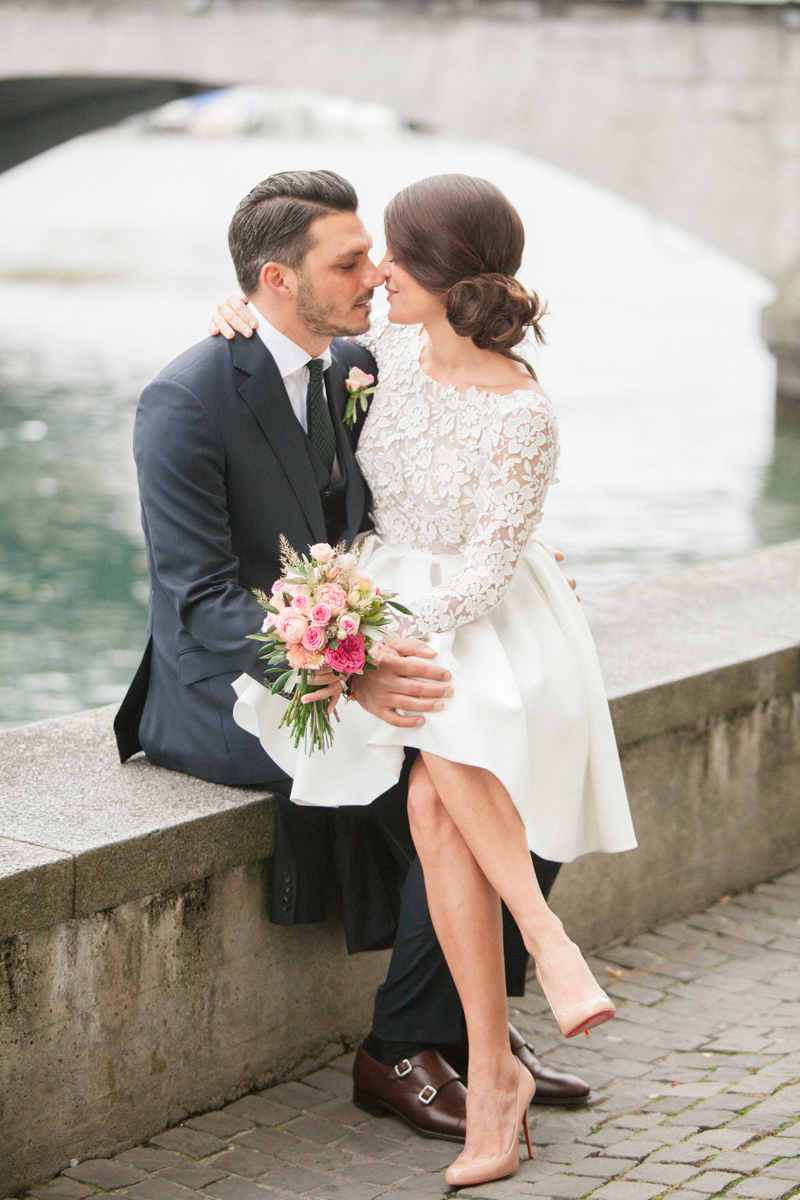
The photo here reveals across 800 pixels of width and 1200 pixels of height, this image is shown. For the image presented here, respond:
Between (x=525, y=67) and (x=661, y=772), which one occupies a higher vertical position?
(x=525, y=67)

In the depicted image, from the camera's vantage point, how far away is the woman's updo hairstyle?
307 cm

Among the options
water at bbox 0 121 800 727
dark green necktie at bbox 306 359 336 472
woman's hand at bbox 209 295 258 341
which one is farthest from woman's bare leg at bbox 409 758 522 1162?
water at bbox 0 121 800 727

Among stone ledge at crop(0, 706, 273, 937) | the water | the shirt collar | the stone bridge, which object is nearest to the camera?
stone ledge at crop(0, 706, 273, 937)

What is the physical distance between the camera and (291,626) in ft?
9.02

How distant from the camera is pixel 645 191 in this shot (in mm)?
18359

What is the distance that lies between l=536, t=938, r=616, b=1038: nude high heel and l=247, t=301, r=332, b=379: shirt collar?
1.32m

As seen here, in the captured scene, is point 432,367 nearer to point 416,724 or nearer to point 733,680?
point 416,724

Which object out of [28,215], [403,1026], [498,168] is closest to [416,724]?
[403,1026]

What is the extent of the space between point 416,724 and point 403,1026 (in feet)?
2.13

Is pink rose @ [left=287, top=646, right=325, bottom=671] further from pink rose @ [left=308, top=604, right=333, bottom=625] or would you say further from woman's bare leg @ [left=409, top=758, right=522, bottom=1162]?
woman's bare leg @ [left=409, top=758, right=522, bottom=1162]

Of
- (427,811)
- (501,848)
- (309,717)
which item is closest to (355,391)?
(309,717)

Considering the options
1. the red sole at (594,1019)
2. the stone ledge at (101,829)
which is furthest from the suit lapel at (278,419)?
the red sole at (594,1019)

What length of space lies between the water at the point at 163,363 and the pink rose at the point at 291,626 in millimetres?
4267

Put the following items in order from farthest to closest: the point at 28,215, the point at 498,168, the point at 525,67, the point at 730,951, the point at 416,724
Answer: the point at 498,168
the point at 28,215
the point at 525,67
the point at 730,951
the point at 416,724
